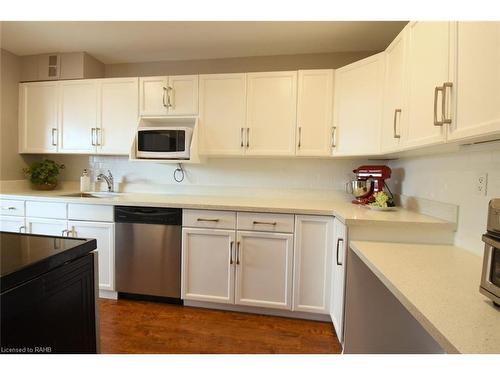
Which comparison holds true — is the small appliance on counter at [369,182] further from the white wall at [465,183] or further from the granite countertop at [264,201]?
the white wall at [465,183]

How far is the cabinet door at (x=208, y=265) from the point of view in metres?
2.09

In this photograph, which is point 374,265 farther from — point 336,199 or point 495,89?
point 336,199

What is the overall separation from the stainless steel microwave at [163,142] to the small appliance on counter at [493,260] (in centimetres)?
208

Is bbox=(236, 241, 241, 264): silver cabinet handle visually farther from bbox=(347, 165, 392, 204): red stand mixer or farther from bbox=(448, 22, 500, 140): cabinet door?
bbox=(448, 22, 500, 140): cabinet door

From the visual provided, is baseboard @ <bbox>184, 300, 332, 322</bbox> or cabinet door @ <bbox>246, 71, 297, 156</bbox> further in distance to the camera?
cabinet door @ <bbox>246, 71, 297, 156</bbox>

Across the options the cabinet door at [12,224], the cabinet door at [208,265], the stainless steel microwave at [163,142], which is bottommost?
the cabinet door at [208,265]

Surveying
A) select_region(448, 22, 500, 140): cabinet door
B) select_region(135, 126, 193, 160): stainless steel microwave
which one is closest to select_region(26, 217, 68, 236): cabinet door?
select_region(135, 126, 193, 160): stainless steel microwave

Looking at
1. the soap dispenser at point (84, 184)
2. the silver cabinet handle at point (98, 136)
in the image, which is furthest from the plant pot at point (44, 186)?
the silver cabinet handle at point (98, 136)

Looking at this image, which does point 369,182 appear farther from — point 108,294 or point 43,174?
point 43,174

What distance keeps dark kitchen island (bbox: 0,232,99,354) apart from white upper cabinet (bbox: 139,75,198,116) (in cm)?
170

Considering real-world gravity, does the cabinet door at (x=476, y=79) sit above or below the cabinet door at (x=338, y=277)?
above

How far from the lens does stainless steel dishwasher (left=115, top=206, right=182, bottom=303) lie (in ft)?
7.07
